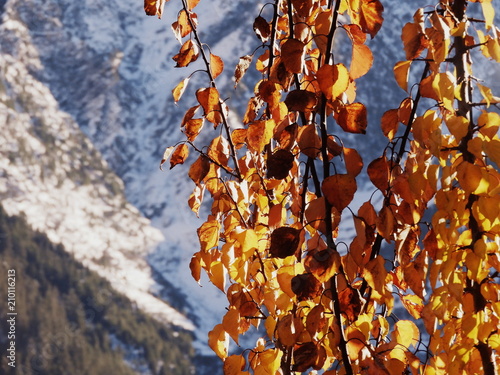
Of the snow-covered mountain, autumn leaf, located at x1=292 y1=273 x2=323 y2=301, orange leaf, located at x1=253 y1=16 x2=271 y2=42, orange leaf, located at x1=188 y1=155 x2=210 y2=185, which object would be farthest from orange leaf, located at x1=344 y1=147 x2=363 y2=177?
the snow-covered mountain

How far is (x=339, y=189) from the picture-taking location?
30.4 inches

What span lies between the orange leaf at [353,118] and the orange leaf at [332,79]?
54 millimetres

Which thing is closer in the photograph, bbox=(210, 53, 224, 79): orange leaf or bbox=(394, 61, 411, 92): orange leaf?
bbox=(394, 61, 411, 92): orange leaf

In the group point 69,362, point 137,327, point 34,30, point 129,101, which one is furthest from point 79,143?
point 69,362

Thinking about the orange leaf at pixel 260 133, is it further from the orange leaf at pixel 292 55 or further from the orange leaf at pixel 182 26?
the orange leaf at pixel 182 26

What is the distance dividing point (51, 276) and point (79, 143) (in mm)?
14758

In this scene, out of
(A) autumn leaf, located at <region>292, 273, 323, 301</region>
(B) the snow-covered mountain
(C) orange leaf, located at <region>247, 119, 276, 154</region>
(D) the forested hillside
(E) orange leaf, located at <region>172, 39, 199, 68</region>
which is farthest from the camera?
(B) the snow-covered mountain

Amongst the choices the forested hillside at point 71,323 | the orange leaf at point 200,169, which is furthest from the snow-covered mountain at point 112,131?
the orange leaf at point 200,169

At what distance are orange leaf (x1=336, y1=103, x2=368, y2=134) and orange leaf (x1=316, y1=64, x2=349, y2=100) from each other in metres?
0.05

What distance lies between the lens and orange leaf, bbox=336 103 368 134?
0.82 m

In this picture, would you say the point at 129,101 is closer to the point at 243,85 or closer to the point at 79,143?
the point at 79,143

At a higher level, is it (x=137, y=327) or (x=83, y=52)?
(x=83, y=52)

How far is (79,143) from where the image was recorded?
58.3 metres

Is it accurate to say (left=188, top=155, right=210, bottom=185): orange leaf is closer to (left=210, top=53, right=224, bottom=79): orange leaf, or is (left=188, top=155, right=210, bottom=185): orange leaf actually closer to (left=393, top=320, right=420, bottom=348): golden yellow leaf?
(left=210, top=53, right=224, bottom=79): orange leaf
